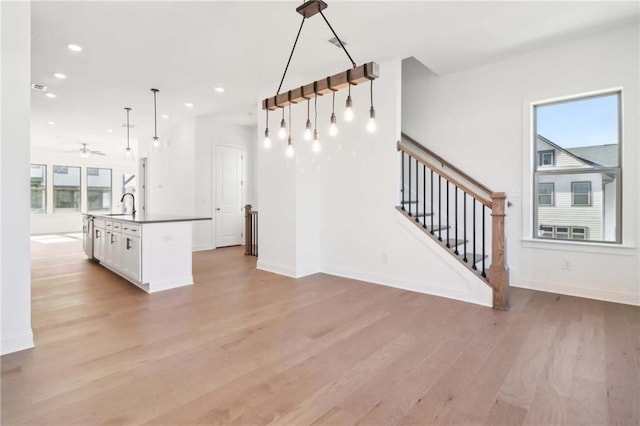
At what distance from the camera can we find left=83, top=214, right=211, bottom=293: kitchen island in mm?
4109

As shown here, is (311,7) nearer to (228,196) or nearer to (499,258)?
(499,258)

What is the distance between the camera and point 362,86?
4594mm

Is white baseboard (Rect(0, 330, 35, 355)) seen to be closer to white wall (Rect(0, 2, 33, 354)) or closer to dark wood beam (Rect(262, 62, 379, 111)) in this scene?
white wall (Rect(0, 2, 33, 354))

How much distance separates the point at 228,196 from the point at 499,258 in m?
6.38

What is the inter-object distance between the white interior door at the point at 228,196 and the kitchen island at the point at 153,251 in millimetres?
3155

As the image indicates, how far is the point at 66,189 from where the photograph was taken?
11.7 m

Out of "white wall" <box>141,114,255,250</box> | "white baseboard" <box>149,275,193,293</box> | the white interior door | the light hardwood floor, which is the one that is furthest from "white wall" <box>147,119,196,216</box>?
the light hardwood floor

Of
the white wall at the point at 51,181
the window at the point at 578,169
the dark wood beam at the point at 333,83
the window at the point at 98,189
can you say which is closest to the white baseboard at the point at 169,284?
the dark wood beam at the point at 333,83

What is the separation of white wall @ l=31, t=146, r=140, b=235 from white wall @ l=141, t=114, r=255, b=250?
2.42 meters

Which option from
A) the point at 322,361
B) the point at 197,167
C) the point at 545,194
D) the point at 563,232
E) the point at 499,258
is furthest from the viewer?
the point at 197,167

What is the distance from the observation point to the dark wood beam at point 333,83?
7.95 ft

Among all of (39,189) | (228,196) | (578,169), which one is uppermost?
(39,189)

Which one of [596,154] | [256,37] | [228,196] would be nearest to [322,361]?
[256,37]

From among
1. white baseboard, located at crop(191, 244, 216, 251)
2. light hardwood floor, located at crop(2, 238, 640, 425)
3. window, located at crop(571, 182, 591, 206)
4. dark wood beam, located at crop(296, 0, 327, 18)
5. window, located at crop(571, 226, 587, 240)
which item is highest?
dark wood beam, located at crop(296, 0, 327, 18)
